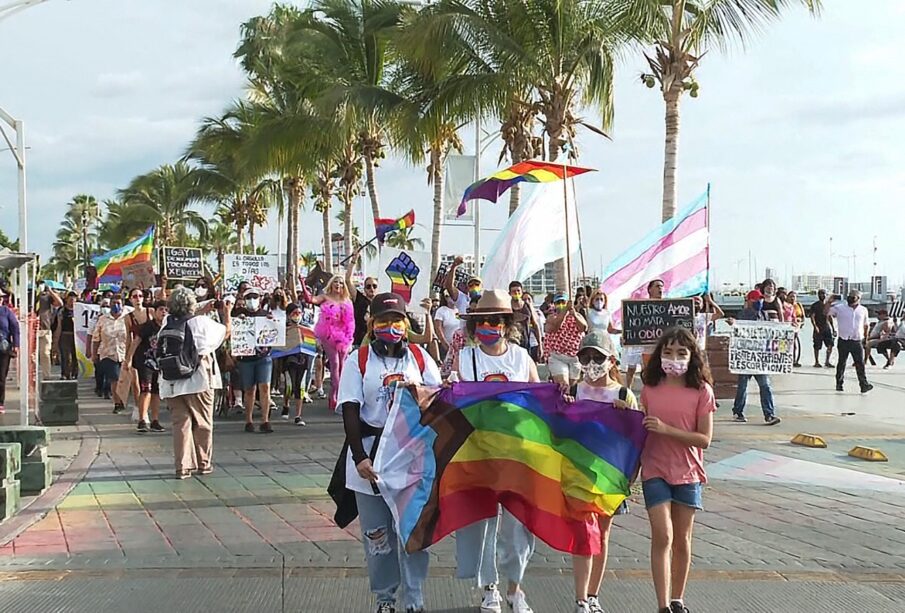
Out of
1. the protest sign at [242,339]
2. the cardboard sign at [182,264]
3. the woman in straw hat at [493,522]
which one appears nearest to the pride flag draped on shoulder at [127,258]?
the cardboard sign at [182,264]

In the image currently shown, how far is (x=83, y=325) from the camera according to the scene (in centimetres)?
1912

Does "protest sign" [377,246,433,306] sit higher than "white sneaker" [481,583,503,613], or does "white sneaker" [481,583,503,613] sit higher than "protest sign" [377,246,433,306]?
"protest sign" [377,246,433,306]

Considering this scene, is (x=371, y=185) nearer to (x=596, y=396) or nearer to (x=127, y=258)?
(x=127, y=258)

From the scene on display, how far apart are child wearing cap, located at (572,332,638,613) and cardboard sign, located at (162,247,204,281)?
1025 inches

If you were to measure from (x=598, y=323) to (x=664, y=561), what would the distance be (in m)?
8.18

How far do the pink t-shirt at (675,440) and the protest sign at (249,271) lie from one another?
17.1 m

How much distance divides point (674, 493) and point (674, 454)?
20 centimetres

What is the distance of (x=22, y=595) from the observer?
545 centimetres

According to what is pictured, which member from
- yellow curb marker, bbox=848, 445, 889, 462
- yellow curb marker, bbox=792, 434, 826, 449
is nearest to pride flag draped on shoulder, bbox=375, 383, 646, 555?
yellow curb marker, bbox=848, 445, 889, 462

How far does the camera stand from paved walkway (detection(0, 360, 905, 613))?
17.9 feet

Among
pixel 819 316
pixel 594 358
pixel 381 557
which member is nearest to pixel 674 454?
pixel 594 358

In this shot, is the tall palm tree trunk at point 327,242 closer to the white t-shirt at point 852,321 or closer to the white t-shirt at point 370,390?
the white t-shirt at point 852,321

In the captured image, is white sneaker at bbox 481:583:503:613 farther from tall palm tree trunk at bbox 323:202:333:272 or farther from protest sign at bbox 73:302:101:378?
tall palm tree trunk at bbox 323:202:333:272

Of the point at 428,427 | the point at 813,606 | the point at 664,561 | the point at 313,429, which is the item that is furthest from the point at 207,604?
the point at 313,429
